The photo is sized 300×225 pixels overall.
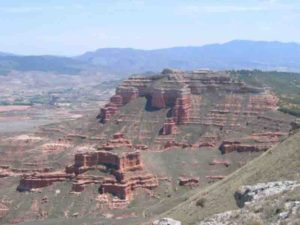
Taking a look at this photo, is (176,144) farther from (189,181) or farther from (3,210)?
(3,210)

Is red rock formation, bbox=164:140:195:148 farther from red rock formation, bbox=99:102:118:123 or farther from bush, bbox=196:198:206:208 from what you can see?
bush, bbox=196:198:206:208

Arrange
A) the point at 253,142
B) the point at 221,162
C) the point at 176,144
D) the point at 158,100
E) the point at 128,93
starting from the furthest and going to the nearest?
the point at 128,93 → the point at 158,100 → the point at 176,144 → the point at 253,142 → the point at 221,162

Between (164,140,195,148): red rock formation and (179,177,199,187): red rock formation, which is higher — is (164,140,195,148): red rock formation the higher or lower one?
the higher one

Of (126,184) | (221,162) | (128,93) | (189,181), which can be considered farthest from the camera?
(128,93)

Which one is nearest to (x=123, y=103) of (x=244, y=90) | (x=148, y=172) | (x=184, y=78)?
(x=184, y=78)

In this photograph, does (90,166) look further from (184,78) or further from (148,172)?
(184,78)

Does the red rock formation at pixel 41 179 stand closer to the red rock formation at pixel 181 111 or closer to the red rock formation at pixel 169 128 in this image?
the red rock formation at pixel 169 128

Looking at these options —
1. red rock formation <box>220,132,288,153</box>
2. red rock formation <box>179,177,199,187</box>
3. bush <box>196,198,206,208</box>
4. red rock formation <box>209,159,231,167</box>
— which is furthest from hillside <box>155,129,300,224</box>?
red rock formation <box>209,159,231,167</box>

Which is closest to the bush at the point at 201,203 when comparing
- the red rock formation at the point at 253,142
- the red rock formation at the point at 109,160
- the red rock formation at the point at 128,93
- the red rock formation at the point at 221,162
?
the red rock formation at the point at 109,160

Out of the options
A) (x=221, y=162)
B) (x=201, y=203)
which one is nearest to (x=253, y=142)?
(x=221, y=162)
